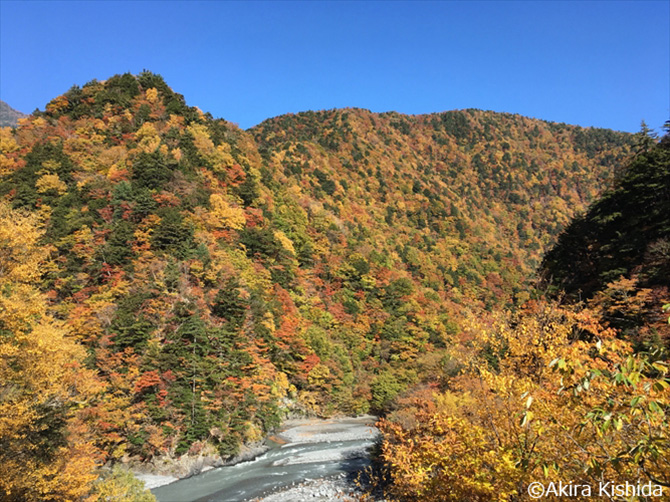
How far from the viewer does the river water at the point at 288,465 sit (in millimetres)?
21344

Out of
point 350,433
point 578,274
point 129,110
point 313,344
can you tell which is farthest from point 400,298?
point 129,110

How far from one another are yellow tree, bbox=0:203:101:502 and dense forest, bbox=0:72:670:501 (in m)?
0.08

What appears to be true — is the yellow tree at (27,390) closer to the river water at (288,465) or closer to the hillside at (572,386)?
the river water at (288,465)

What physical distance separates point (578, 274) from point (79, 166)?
50.1m

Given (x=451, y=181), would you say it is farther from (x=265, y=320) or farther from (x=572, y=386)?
(x=572, y=386)

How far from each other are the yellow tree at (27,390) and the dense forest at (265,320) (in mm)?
81

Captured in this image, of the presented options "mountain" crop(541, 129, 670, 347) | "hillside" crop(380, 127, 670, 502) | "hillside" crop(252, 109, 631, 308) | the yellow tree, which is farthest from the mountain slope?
"mountain" crop(541, 129, 670, 347)

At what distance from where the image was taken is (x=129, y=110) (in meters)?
48.2

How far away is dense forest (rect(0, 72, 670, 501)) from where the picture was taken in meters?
7.08

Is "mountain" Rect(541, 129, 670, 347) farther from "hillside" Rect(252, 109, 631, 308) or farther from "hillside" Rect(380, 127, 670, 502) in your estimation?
"hillside" Rect(252, 109, 631, 308)

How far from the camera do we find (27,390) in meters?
13.2

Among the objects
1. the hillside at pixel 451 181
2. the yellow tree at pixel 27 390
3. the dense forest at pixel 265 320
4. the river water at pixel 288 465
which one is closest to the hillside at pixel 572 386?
the dense forest at pixel 265 320

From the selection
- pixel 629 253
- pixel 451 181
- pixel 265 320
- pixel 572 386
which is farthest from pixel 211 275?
pixel 451 181

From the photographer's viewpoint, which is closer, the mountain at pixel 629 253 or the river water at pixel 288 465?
the mountain at pixel 629 253
